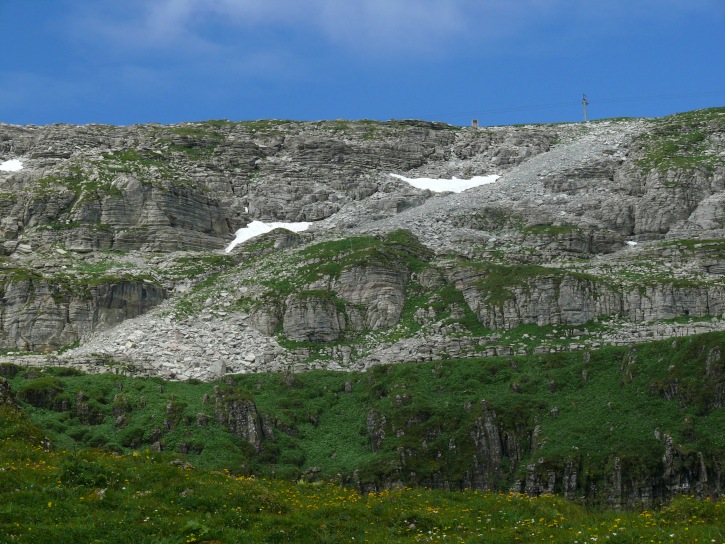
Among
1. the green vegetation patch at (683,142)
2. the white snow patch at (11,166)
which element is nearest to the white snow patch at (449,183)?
the green vegetation patch at (683,142)

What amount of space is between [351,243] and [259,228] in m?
21.1

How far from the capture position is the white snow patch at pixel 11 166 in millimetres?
124956

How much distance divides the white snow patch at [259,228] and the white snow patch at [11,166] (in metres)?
34.1

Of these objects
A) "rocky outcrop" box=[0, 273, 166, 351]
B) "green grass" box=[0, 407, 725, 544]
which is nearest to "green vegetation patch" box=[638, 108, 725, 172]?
"rocky outcrop" box=[0, 273, 166, 351]

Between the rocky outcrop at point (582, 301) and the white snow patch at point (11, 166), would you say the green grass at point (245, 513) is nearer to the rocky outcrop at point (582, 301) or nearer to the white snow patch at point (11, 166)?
the rocky outcrop at point (582, 301)

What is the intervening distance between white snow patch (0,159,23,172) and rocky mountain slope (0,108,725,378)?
181cm

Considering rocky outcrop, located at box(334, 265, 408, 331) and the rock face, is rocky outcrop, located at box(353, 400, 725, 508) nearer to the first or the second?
the rock face

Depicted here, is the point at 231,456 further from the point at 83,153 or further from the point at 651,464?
the point at 83,153

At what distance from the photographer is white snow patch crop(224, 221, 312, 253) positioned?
377 ft

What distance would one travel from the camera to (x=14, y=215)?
11081cm

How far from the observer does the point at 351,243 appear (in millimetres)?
100188

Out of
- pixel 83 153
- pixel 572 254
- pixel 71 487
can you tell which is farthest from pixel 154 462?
pixel 83 153

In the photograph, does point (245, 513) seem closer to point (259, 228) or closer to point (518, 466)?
point (518, 466)

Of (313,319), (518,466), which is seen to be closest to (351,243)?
(313,319)
